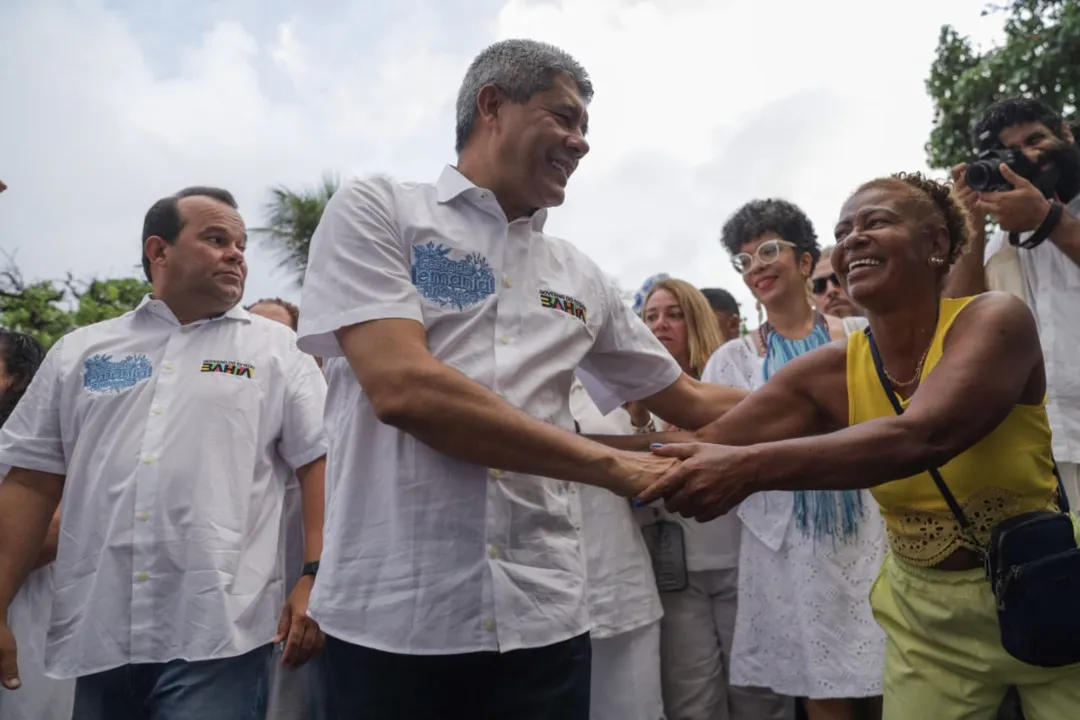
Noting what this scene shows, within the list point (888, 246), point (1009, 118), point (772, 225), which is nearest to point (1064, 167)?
point (1009, 118)

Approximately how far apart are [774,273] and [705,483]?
2.04m

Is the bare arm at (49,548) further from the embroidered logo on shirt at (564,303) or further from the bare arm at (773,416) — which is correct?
the embroidered logo on shirt at (564,303)

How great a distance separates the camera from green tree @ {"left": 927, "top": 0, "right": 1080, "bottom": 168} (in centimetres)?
973

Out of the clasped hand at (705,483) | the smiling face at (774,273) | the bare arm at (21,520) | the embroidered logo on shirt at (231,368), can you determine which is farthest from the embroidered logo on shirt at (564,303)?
the smiling face at (774,273)

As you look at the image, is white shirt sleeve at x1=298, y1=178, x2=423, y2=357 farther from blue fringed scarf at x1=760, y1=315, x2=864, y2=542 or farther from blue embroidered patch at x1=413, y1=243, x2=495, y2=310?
blue fringed scarf at x1=760, y1=315, x2=864, y2=542

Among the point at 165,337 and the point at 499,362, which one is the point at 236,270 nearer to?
the point at 165,337

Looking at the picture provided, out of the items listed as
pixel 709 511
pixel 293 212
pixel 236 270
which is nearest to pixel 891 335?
pixel 709 511

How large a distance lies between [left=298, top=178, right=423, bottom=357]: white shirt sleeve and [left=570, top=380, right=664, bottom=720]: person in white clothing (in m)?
1.56

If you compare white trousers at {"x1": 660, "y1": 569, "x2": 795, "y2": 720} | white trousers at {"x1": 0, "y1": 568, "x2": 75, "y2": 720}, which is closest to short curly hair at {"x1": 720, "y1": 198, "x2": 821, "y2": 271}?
white trousers at {"x1": 660, "y1": 569, "x2": 795, "y2": 720}

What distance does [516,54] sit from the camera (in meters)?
2.48

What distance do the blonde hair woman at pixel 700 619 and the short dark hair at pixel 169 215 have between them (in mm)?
2241

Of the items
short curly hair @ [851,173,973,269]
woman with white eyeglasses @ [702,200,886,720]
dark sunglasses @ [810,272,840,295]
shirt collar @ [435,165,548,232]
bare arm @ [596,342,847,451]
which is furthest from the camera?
dark sunglasses @ [810,272,840,295]

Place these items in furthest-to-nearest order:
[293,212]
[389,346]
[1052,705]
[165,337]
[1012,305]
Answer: [293,212] < [165,337] < [1012,305] < [1052,705] < [389,346]

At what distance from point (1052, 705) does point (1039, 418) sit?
28.6 inches
